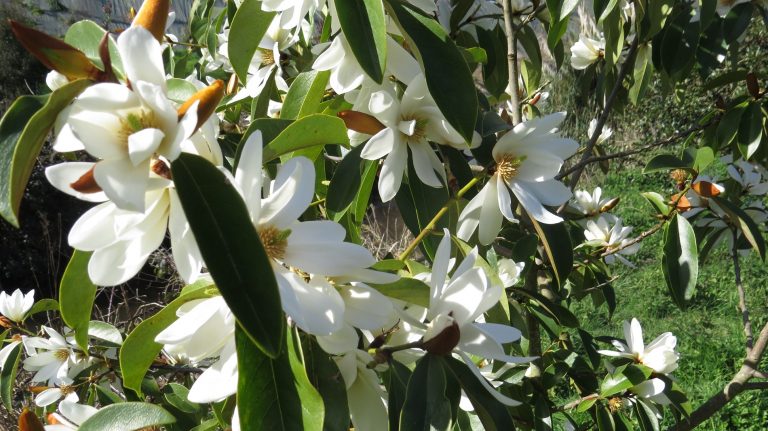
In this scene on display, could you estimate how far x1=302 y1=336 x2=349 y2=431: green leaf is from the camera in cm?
62

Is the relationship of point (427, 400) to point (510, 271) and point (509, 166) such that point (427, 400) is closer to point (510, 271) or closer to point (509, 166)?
point (509, 166)

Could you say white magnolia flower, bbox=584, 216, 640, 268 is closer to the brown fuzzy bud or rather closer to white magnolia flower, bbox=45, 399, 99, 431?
white magnolia flower, bbox=45, 399, 99, 431

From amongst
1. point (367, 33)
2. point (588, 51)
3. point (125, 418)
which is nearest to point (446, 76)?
point (367, 33)

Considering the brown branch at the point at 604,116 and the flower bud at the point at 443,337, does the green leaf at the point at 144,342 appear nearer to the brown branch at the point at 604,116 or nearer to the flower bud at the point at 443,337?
the flower bud at the point at 443,337

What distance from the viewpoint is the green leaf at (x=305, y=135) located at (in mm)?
635

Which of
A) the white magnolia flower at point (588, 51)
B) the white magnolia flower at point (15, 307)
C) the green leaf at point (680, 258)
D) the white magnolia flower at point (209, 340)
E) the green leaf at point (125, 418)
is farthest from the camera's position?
the white magnolia flower at point (588, 51)

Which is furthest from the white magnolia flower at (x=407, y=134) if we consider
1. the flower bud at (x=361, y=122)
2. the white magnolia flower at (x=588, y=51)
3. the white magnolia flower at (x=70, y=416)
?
the white magnolia flower at (x=588, y=51)

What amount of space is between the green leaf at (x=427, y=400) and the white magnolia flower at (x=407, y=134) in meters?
0.21

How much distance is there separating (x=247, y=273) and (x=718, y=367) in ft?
11.1

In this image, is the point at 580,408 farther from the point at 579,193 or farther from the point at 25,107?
the point at 25,107

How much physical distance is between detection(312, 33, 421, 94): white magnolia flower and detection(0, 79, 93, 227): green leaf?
29 centimetres

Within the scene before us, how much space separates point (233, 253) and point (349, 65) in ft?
1.12

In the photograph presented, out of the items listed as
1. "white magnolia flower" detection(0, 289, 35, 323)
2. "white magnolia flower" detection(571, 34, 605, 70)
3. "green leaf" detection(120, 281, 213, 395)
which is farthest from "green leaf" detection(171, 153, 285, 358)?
"white magnolia flower" detection(571, 34, 605, 70)

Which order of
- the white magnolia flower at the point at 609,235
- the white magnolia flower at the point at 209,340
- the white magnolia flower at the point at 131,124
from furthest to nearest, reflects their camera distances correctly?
the white magnolia flower at the point at 609,235 → the white magnolia flower at the point at 209,340 → the white magnolia flower at the point at 131,124
